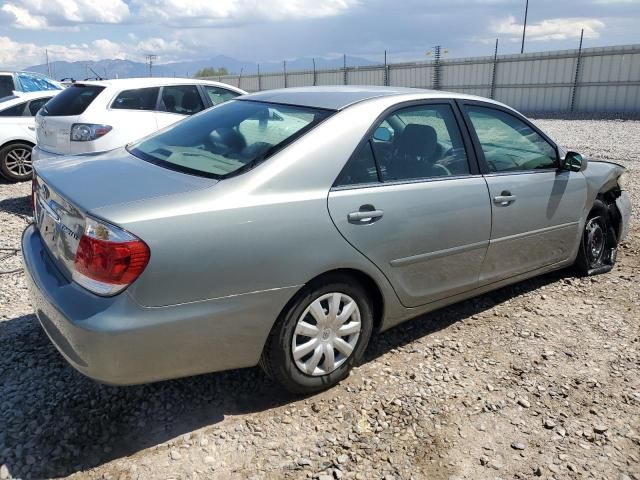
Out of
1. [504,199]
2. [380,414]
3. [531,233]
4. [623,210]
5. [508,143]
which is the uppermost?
[508,143]

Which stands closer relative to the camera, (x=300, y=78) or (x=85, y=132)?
(x=85, y=132)

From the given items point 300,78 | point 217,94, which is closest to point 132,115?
point 217,94

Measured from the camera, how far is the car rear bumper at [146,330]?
7.67 feet

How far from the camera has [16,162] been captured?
855 centimetres

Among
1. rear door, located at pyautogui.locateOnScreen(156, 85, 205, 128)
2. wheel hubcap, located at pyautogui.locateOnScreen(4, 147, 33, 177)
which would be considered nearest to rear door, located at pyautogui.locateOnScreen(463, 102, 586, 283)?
rear door, located at pyautogui.locateOnScreen(156, 85, 205, 128)

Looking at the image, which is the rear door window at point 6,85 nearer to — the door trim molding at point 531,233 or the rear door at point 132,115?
the rear door at point 132,115

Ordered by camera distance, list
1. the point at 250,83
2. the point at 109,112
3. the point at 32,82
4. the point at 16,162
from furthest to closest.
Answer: the point at 250,83, the point at 32,82, the point at 16,162, the point at 109,112

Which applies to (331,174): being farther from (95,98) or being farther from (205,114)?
(95,98)

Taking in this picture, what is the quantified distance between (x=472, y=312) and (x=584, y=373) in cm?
96

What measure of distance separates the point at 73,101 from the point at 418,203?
17.3 feet

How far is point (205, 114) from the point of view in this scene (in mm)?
3721

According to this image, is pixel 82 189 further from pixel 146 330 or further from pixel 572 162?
pixel 572 162

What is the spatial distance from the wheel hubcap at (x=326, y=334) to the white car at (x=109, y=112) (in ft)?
14.8

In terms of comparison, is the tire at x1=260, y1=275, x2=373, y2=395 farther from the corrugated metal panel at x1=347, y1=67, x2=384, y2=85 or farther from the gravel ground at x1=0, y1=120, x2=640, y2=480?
the corrugated metal panel at x1=347, y1=67, x2=384, y2=85
